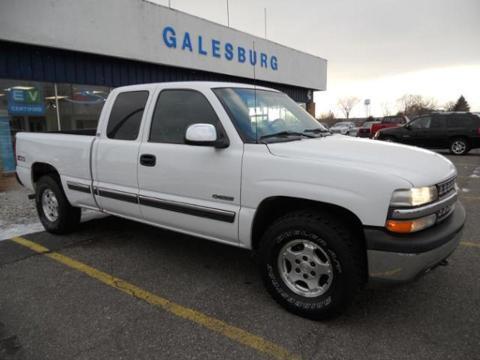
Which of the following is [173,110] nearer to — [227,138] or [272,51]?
[227,138]

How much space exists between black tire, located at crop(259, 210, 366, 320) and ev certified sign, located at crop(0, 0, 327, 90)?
376 cm

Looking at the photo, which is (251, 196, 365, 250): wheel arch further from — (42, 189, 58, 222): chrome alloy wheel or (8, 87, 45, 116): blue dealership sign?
(8, 87, 45, 116): blue dealership sign

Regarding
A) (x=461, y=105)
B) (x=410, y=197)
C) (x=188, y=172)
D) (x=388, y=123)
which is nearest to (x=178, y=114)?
(x=188, y=172)

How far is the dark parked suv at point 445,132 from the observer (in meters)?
14.5

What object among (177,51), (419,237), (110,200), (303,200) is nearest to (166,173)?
(110,200)

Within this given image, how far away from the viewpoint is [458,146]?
14.8 meters

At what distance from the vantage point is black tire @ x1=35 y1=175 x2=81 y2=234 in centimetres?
474

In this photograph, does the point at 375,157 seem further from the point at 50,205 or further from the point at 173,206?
the point at 50,205

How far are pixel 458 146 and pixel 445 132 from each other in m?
0.81

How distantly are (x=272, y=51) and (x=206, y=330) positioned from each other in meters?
14.7

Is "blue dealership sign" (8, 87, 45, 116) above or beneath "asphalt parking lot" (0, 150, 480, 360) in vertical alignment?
above

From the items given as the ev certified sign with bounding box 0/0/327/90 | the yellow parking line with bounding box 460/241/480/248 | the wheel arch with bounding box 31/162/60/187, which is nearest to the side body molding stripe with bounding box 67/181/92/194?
the wheel arch with bounding box 31/162/60/187

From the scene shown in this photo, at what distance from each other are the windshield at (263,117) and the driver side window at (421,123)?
1309 centimetres

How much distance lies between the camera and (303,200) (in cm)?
282
